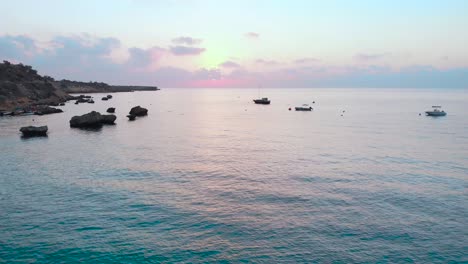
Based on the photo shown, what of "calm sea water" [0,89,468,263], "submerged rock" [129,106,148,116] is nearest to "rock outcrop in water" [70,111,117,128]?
"submerged rock" [129,106,148,116]

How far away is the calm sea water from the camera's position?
2664 centimetres

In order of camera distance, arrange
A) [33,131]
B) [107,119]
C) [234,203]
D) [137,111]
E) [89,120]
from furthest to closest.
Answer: [137,111]
[107,119]
[89,120]
[33,131]
[234,203]

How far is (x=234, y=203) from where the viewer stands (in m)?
36.8

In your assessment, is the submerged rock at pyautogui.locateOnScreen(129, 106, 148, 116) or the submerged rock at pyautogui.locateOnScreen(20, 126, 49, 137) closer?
the submerged rock at pyautogui.locateOnScreen(20, 126, 49, 137)

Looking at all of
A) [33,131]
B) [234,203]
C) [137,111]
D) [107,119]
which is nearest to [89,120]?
[107,119]

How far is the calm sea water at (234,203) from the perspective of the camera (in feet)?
87.4

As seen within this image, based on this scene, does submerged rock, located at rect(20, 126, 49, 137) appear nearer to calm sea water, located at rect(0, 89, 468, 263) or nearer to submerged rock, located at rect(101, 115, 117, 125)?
calm sea water, located at rect(0, 89, 468, 263)

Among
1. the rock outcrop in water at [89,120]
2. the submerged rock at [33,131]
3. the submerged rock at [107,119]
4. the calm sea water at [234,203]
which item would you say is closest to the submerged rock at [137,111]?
the submerged rock at [107,119]

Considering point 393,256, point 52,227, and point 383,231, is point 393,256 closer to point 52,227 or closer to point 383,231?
point 383,231

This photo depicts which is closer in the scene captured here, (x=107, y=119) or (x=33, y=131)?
(x=33, y=131)

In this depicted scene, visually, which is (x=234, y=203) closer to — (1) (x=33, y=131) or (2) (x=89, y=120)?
(1) (x=33, y=131)

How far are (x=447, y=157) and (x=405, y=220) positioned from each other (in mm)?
33985

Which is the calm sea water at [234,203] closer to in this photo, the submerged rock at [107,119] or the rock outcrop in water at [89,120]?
the rock outcrop in water at [89,120]

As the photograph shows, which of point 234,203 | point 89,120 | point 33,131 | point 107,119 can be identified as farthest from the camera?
point 107,119
